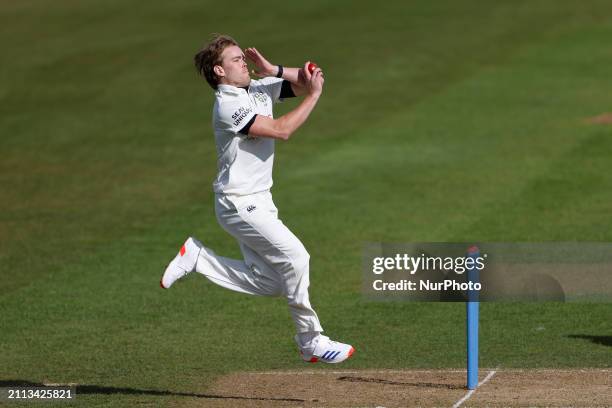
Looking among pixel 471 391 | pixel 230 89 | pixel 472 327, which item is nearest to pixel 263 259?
pixel 230 89

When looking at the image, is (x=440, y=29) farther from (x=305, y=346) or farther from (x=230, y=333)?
(x=305, y=346)

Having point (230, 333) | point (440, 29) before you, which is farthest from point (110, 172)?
point (440, 29)

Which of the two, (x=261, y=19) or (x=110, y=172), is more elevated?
(x=261, y=19)

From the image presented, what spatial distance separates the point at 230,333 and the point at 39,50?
1861 centimetres

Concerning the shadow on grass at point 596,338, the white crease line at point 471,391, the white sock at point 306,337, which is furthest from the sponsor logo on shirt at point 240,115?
the shadow on grass at point 596,338

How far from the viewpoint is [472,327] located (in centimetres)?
944

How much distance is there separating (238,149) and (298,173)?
1047cm

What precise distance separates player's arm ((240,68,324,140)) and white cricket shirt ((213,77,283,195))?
0.35ft

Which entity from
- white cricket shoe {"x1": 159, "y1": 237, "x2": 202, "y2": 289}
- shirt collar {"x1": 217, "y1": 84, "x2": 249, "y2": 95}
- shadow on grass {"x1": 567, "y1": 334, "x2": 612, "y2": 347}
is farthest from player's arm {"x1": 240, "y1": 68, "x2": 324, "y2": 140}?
shadow on grass {"x1": 567, "y1": 334, "x2": 612, "y2": 347}

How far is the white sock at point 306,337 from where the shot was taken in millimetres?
9594

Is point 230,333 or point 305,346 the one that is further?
point 230,333

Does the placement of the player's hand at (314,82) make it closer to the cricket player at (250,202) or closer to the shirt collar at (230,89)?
the cricket player at (250,202)

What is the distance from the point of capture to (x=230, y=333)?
12281 millimetres

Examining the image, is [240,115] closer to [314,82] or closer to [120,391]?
[314,82]
